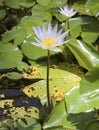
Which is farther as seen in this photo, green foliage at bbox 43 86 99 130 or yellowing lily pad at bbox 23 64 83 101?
yellowing lily pad at bbox 23 64 83 101

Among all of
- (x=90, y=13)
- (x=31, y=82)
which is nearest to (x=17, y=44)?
(x=31, y=82)

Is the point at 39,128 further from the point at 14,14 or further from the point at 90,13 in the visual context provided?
the point at 14,14

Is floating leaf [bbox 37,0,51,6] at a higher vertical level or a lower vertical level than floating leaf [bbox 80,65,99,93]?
Result: higher

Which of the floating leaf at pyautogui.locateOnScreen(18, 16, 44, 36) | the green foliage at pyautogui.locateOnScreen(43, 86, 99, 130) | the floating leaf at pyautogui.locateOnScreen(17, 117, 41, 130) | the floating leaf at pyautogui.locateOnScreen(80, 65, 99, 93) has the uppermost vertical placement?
the floating leaf at pyautogui.locateOnScreen(18, 16, 44, 36)

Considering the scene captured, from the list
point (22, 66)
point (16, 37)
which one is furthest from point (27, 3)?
point (22, 66)

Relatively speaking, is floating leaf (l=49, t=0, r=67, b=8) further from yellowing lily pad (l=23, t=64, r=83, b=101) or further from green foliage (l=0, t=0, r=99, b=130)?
yellowing lily pad (l=23, t=64, r=83, b=101)

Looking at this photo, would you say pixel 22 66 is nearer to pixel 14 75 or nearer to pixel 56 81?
pixel 14 75

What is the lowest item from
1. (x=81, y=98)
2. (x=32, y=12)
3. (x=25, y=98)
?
(x=25, y=98)

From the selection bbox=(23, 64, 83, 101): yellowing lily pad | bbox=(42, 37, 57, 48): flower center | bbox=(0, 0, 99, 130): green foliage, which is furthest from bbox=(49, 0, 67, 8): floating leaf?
bbox=(42, 37, 57, 48): flower center
